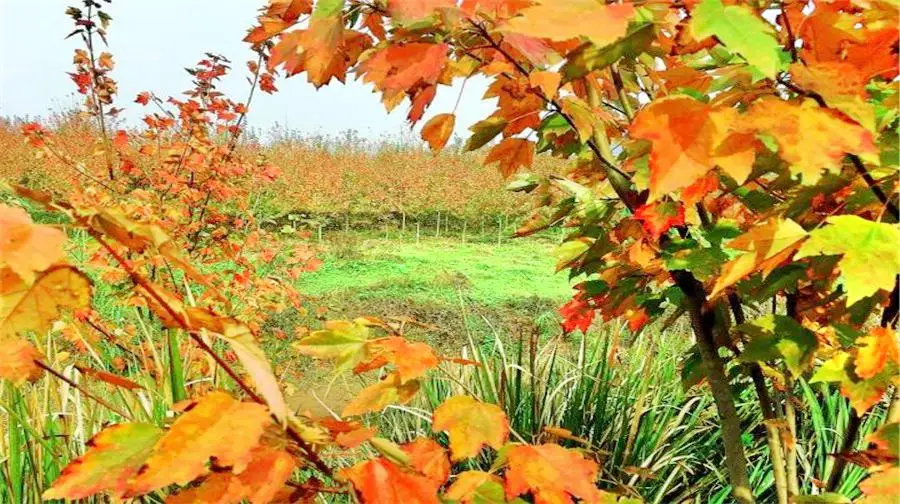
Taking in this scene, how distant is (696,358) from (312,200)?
962 cm

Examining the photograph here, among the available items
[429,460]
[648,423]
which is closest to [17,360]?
[429,460]

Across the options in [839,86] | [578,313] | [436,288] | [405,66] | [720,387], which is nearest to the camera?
[839,86]

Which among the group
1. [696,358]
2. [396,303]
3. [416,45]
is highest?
[416,45]

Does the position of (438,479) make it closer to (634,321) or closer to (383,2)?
(383,2)

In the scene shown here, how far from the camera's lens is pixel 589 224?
142 centimetres

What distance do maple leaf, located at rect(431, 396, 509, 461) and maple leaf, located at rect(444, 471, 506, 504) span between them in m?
0.03

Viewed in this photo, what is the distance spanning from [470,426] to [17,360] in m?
0.56

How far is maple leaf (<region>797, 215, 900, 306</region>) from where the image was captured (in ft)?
2.52

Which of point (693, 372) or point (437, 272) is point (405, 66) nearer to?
point (693, 372)

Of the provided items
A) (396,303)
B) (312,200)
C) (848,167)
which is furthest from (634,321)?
(312,200)

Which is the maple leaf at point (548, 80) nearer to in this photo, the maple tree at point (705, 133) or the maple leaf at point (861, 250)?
the maple tree at point (705, 133)

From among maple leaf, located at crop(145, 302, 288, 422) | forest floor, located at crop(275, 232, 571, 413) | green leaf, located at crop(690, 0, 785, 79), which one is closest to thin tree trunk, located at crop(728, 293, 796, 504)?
green leaf, located at crop(690, 0, 785, 79)

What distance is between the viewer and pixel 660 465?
2.41 metres

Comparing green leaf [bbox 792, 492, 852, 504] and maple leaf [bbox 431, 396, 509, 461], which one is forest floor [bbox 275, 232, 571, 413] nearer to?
green leaf [bbox 792, 492, 852, 504]
